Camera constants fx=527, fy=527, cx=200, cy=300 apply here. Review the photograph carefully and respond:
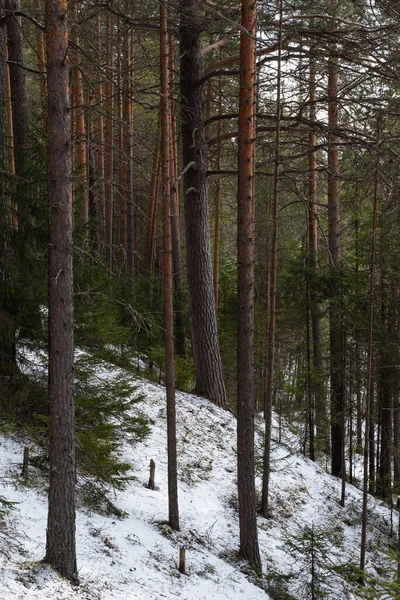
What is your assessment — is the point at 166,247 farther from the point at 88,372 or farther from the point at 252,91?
the point at 252,91

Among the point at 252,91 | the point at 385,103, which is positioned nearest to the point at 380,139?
Result: the point at 385,103

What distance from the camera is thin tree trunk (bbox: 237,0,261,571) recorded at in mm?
8039

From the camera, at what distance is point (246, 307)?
8148mm

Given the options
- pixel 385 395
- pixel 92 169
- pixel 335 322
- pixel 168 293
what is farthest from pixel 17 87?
pixel 385 395

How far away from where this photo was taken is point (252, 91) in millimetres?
8062

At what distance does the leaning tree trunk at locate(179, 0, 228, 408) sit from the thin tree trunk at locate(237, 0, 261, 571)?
3140 millimetres

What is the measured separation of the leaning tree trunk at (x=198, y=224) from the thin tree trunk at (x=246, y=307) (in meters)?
3.14

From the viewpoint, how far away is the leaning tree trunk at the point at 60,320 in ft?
17.8

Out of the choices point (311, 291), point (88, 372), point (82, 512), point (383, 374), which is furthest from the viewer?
point (311, 291)

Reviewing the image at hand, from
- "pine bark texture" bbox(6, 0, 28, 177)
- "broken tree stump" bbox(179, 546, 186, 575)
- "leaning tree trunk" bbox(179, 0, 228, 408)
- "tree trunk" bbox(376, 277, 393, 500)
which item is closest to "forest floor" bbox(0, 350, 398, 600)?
"broken tree stump" bbox(179, 546, 186, 575)

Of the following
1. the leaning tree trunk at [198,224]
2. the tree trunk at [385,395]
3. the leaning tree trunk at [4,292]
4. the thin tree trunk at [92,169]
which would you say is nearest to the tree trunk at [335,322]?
the tree trunk at [385,395]

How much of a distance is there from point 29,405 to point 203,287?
5.27 meters

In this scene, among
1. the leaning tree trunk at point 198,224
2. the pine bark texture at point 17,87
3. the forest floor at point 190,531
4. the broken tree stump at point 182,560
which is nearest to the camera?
the forest floor at point 190,531

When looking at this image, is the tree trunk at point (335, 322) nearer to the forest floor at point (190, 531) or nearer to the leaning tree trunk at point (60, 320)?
the forest floor at point (190, 531)
